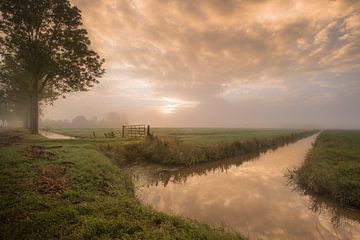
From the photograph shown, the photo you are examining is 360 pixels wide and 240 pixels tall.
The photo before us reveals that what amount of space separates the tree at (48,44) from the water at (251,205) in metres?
22.8

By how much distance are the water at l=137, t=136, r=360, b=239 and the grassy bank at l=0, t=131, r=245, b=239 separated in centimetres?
268

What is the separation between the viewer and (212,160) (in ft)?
78.9

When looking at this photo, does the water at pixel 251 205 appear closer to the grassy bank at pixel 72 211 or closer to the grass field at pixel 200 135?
the grassy bank at pixel 72 211

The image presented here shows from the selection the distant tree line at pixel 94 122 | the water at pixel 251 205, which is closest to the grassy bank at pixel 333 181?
the water at pixel 251 205

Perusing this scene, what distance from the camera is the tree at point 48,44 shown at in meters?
25.6

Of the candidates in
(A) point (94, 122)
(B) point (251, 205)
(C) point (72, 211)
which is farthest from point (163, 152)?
(A) point (94, 122)

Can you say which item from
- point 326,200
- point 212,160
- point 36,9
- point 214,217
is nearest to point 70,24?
point 36,9

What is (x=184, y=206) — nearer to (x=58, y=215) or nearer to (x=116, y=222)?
(x=116, y=222)

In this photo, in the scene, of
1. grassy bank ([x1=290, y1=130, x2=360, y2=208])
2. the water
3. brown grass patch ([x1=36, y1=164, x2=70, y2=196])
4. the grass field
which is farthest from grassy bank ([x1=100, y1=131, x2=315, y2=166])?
grassy bank ([x1=290, y1=130, x2=360, y2=208])

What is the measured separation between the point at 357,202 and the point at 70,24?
3653 centimetres

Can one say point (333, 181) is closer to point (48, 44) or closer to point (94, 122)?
point (48, 44)

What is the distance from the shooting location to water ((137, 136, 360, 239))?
904cm

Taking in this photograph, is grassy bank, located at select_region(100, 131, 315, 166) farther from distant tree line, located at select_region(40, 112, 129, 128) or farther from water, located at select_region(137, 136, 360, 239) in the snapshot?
distant tree line, located at select_region(40, 112, 129, 128)

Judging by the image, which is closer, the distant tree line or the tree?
the tree
